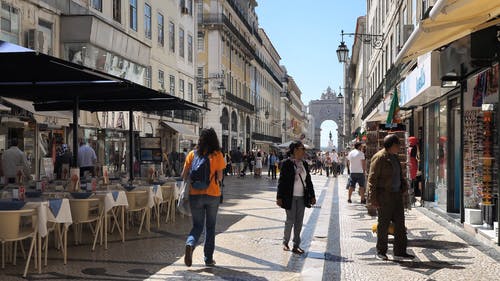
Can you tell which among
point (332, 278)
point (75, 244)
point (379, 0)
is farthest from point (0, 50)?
point (379, 0)

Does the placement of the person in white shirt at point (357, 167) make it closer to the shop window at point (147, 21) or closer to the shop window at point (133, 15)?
the shop window at point (133, 15)

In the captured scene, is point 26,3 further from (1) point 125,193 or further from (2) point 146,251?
(2) point 146,251

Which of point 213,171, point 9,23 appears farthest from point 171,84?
point 213,171

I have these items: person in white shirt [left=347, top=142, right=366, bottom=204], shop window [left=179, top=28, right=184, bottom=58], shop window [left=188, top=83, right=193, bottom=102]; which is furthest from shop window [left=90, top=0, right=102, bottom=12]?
shop window [left=188, top=83, right=193, bottom=102]

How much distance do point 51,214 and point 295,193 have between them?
3.42m

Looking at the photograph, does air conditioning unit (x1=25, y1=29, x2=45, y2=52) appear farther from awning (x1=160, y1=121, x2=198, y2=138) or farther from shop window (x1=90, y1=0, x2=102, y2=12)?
awning (x1=160, y1=121, x2=198, y2=138)

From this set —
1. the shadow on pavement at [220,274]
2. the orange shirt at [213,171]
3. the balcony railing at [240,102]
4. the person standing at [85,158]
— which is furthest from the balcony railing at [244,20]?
the shadow on pavement at [220,274]

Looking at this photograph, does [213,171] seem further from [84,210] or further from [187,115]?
[187,115]

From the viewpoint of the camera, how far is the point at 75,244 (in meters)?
8.92

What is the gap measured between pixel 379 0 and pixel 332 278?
1165 inches

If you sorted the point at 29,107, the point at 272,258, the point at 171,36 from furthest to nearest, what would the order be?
the point at 171,36, the point at 29,107, the point at 272,258

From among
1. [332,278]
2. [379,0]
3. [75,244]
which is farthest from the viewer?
[379,0]

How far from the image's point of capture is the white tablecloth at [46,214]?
708 centimetres

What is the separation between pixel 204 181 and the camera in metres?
7.19
